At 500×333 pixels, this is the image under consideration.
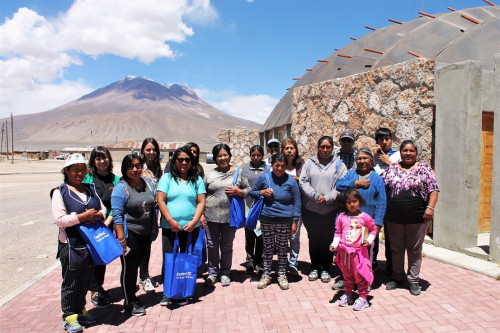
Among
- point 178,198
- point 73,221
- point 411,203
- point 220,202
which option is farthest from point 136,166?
point 411,203

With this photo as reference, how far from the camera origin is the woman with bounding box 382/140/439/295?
396 cm

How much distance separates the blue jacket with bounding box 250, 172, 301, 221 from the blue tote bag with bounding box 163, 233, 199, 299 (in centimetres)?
99

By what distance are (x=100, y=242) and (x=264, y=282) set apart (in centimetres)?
197

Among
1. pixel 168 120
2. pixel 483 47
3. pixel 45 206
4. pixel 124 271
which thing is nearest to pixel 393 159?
pixel 124 271

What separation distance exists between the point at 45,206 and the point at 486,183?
1173 centimetres

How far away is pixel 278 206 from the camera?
4.25m

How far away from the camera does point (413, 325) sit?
340 centimetres

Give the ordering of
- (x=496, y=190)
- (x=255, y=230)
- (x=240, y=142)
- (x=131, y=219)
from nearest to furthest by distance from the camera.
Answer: (x=131, y=219)
(x=255, y=230)
(x=496, y=190)
(x=240, y=142)

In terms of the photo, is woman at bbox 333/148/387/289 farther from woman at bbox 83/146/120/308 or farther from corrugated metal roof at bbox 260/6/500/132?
corrugated metal roof at bbox 260/6/500/132

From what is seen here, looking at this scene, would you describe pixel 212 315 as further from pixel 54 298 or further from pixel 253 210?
pixel 54 298

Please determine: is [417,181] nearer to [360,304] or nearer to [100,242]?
[360,304]

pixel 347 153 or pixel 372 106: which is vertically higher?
pixel 372 106

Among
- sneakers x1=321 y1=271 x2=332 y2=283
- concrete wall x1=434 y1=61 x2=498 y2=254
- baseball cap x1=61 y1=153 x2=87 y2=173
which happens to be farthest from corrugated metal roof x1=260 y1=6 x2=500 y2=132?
baseball cap x1=61 y1=153 x2=87 y2=173

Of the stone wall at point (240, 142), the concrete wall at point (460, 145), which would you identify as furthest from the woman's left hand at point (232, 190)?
the stone wall at point (240, 142)
